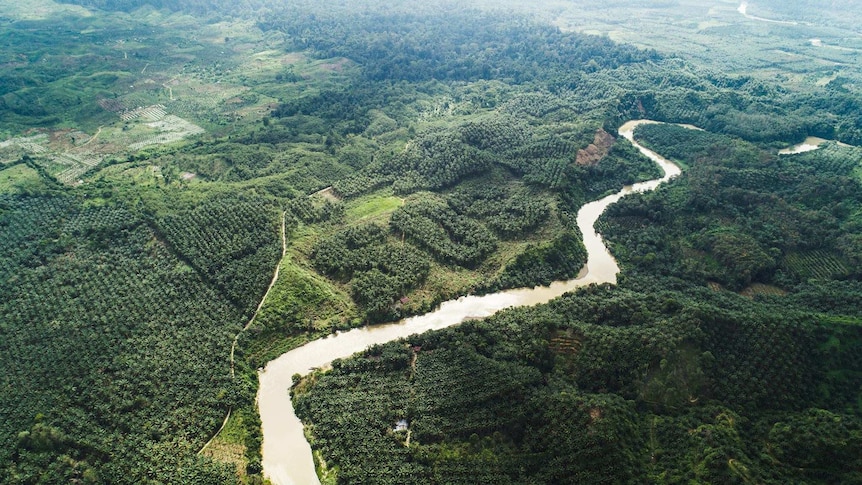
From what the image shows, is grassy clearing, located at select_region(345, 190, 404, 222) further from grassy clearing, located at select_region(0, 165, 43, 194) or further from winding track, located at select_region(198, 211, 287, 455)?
grassy clearing, located at select_region(0, 165, 43, 194)

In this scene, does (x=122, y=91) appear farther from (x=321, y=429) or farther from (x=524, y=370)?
(x=524, y=370)

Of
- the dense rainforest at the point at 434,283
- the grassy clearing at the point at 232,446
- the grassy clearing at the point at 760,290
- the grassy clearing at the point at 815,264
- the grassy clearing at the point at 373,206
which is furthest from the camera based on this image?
the grassy clearing at the point at 373,206

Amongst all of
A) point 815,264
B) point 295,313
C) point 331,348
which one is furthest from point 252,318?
point 815,264

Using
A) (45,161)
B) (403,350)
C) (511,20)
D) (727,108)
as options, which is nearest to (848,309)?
(403,350)

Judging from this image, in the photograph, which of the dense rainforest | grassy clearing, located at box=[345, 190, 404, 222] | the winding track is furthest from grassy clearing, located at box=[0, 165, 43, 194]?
grassy clearing, located at box=[345, 190, 404, 222]

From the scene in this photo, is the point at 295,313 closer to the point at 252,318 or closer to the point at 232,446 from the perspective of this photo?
the point at 252,318

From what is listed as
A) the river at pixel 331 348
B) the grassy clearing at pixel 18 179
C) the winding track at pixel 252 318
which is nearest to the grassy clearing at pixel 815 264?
the river at pixel 331 348

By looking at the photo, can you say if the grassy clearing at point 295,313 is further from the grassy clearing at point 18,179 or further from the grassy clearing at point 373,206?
the grassy clearing at point 18,179
